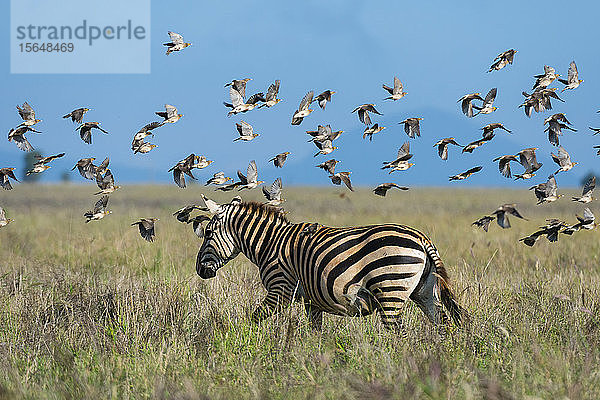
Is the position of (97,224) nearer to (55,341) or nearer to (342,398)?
(55,341)

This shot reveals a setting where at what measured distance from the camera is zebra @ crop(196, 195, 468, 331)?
645cm

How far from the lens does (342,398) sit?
488 centimetres

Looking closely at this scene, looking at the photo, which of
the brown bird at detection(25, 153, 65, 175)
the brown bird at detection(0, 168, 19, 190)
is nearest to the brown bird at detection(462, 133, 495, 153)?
the brown bird at detection(25, 153, 65, 175)

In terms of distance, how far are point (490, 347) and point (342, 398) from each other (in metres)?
1.97

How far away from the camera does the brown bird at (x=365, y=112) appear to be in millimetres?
7754

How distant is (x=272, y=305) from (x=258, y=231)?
942 mm

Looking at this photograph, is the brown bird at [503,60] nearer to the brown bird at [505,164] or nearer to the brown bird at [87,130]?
the brown bird at [505,164]

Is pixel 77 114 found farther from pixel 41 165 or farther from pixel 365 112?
pixel 365 112

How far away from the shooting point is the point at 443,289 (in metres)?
6.65

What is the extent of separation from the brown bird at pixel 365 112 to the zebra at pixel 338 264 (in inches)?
52.5

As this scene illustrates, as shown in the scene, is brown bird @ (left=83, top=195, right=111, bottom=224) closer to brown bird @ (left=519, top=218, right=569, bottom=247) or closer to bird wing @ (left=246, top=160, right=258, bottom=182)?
bird wing @ (left=246, top=160, right=258, bottom=182)

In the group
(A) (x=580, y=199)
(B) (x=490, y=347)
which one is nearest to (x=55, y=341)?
(B) (x=490, y=347)

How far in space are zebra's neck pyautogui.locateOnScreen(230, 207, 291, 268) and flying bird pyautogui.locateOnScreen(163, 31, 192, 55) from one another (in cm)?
201

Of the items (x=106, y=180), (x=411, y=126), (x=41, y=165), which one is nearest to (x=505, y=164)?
(x=411, y=126)
